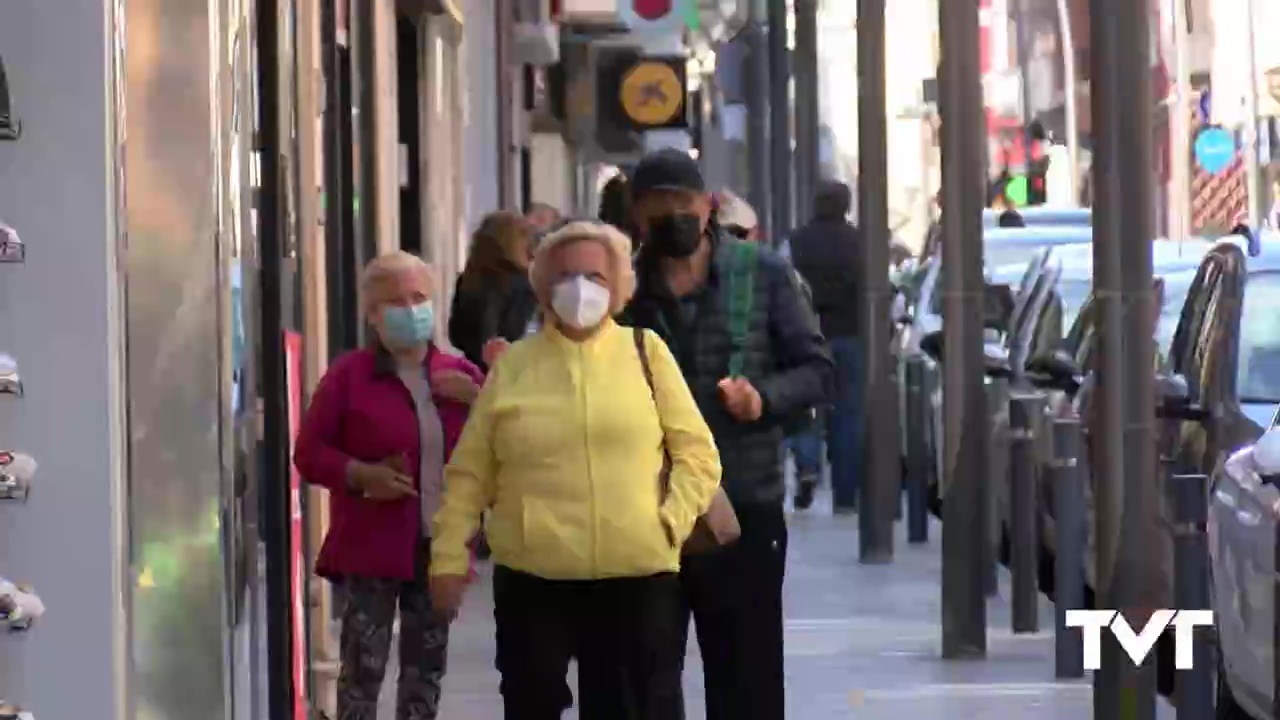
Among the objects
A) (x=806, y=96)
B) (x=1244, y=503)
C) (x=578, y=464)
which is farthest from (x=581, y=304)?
(x=806, y=96)

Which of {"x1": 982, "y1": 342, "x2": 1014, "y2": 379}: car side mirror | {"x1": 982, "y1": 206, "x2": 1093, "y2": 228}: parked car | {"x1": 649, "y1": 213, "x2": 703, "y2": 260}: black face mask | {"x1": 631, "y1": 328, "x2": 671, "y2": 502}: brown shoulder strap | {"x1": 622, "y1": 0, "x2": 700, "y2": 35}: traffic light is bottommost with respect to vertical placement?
{"x1": 631, "y1": 328, "x2": 671, "y2": 502}: brown shoulder strap

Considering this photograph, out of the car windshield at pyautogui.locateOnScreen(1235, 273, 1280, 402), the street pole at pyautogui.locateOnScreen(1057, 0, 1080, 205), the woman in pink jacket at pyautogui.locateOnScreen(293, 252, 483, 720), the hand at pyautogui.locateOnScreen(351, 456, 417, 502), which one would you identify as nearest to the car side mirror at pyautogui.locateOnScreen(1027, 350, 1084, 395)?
the car windshield at pyautogui.locateOnScreen(1235, 273, 1280, 402)

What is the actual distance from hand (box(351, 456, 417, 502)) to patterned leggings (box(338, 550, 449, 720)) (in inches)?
10.9

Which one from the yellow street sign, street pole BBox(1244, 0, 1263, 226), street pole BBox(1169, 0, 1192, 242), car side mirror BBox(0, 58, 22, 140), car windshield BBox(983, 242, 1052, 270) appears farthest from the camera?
street pole BBox(1169, 0, 1192, 242)

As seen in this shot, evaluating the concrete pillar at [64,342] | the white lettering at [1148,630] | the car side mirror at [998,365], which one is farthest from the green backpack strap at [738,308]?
the car side mirror at [998,365]

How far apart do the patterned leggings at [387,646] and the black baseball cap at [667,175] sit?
1.60 m

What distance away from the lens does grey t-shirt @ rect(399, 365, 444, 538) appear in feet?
30.9

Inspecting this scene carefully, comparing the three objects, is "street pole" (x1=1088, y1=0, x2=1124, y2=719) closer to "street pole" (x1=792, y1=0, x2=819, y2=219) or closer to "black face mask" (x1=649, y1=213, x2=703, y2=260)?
"black face mask" (x1=649, y1=213, x2=703, y2=260)

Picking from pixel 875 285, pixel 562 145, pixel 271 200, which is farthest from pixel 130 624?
pixel 562 145

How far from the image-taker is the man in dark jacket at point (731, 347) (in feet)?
27.6

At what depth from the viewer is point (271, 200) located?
7410mm

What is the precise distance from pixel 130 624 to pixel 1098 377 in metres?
4.66

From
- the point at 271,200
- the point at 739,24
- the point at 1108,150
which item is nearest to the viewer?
the point at 271,200

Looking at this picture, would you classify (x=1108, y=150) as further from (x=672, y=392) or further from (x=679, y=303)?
(x=672, y=392)
